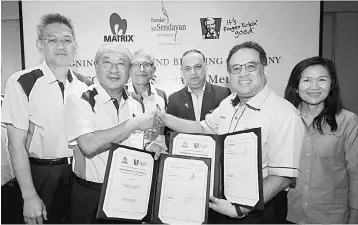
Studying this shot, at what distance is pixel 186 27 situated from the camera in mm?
2289

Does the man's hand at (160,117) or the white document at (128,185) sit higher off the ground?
the man's hand at (160,117)

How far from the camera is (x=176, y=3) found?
229 cm

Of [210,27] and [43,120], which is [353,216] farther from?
[43,120]

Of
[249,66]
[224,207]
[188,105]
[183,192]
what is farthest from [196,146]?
[188,105]

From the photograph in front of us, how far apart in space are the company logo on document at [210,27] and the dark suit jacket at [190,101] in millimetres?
420

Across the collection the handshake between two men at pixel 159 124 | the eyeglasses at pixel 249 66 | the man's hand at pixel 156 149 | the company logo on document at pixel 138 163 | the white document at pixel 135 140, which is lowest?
the company logo on document at pixel 138 163

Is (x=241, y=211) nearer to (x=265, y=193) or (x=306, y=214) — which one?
(x=265, y=193)

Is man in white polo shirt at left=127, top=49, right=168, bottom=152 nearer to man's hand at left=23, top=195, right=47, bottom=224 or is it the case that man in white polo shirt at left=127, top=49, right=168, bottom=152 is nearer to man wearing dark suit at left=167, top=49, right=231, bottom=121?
man wearing dark suit at left=167, top=49, right=231, bottom=121

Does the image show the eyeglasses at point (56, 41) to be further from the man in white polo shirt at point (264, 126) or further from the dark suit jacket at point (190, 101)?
the man in white polo shirt at point (264, 126)

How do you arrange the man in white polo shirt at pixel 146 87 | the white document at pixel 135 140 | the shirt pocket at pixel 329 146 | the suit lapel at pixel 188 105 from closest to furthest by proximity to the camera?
the shirt pocket at pixel 329 146
the white document at pixel 135 140
the man in white polo shirt at pixel 146 87
the suit lapel at pixel 188 105

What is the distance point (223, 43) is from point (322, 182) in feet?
4.32

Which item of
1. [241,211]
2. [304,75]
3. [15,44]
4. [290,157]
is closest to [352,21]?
[304,75]

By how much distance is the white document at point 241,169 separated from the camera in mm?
1393

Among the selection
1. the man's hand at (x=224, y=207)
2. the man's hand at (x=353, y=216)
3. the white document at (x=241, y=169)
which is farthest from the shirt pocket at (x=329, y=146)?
the man's hand at (x=224, y=207)
